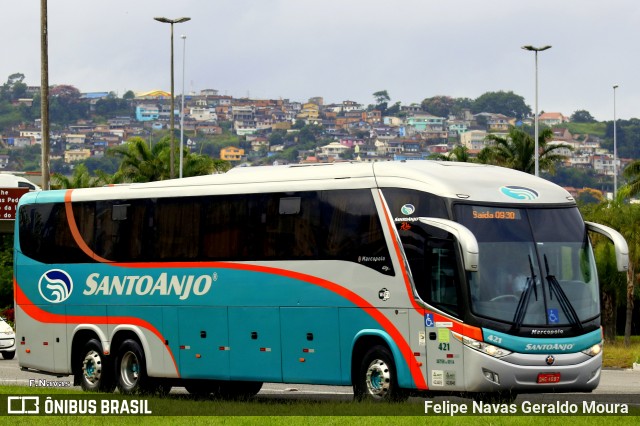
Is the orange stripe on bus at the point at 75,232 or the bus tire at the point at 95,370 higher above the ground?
the orange stripe on bus at the point at 75,232

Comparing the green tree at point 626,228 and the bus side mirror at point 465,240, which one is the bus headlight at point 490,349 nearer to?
the bus side mirror at point 465,240

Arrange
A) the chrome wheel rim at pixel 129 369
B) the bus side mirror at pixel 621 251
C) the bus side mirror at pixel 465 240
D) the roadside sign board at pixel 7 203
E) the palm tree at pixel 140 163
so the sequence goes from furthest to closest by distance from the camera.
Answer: the palm tree at pixel 140 163 < the roadside sign board at pixel 7 203 < the chrome wheel rim at pixel 129 369 < the bus side mirror at pixel 621 251 < the bus side mirror at pixel 465 240

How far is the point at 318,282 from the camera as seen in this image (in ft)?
69.6

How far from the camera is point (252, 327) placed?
73.1 feet

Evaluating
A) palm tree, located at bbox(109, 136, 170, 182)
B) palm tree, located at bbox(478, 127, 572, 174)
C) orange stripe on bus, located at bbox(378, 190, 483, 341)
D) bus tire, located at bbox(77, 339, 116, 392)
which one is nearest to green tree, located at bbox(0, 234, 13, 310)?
palm tree, located at bbox(109, 136, 170, 182)

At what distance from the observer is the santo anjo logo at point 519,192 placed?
66.0ft

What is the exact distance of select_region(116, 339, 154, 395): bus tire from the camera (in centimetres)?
2420

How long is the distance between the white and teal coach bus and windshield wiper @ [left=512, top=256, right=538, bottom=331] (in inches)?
1.1

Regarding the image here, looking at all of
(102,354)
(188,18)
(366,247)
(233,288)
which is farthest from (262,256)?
(188,18)

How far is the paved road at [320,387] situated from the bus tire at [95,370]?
2.12 m

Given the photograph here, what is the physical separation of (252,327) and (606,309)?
3499cm

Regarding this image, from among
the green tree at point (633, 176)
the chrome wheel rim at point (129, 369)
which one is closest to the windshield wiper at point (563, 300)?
the chrome wheel rim at point (129, 369)

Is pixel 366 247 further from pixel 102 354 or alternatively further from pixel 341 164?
pixel 102 354

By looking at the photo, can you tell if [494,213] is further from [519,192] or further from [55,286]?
[55,286]
